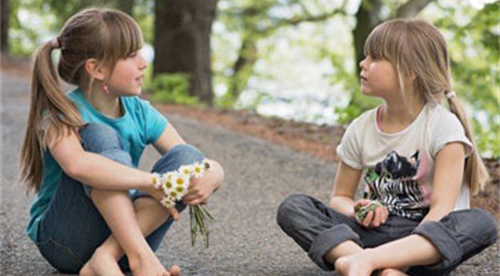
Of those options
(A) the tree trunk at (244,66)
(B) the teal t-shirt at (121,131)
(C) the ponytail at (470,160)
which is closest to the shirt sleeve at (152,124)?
(B) the teal t-shirt at (121,131)

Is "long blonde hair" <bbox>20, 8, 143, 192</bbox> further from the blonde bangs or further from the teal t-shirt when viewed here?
the blonde bangs

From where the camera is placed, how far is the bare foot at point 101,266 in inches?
104

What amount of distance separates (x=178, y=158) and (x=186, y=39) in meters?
7.55

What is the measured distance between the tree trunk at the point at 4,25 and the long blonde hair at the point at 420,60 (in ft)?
42.6

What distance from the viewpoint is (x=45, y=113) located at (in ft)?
9.20

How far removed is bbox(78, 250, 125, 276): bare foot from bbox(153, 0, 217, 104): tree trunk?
24.4 feet

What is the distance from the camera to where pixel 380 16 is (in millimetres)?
10047

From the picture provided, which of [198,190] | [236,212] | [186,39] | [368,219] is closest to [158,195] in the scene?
[198,190]

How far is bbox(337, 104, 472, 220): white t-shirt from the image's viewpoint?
2850 mm

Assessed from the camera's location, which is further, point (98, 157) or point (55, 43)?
point (55, 43)

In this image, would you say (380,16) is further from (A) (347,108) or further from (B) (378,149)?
(B) (378,149)

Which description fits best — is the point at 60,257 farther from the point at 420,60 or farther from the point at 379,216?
the point at 420,60

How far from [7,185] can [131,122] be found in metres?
2.27

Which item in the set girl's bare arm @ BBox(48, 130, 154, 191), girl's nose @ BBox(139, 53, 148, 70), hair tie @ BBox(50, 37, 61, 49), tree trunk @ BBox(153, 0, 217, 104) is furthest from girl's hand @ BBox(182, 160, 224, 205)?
tree trunk @ BBox(153, 0, 217, 104)
